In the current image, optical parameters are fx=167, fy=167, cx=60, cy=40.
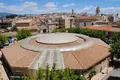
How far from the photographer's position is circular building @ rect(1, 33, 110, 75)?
3112cm

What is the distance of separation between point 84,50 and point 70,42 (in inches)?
202

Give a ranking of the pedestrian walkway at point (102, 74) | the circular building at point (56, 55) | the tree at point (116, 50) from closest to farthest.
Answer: the circular building at point (56, 55), the pedestrian walkway at point (102, 74), the tree at point (116, 50)

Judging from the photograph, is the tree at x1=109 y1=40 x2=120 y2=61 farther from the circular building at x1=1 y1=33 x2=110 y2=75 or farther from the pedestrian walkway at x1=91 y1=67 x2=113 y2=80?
the pedestrian walkway at x1=91 y1=67 x2=113 y2=80

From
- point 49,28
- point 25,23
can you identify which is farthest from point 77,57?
point 25,23

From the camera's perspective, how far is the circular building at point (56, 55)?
31125 millimetres

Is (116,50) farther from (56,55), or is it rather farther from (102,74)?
(56,55)

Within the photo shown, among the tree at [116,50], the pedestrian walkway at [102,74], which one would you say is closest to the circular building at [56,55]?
the pedestrian walkway at [102,74]

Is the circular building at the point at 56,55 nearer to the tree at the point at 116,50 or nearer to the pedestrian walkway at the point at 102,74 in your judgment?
the pedestrian walkway at the point at 102,74

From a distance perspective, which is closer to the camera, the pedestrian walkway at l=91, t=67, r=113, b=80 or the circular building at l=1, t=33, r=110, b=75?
the circular building at l=1, t=33, r=110, b=75

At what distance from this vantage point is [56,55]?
111 feet

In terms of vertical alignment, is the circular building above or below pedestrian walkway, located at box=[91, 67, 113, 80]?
above

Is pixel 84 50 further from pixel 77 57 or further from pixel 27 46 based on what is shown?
pixel 27 46

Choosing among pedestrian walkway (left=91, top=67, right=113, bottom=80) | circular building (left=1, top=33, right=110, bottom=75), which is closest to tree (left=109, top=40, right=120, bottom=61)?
circular building (left=1, top=33, right=110, bottom=75)

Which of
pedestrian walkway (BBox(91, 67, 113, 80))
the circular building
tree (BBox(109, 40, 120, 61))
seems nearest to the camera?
the circular building
